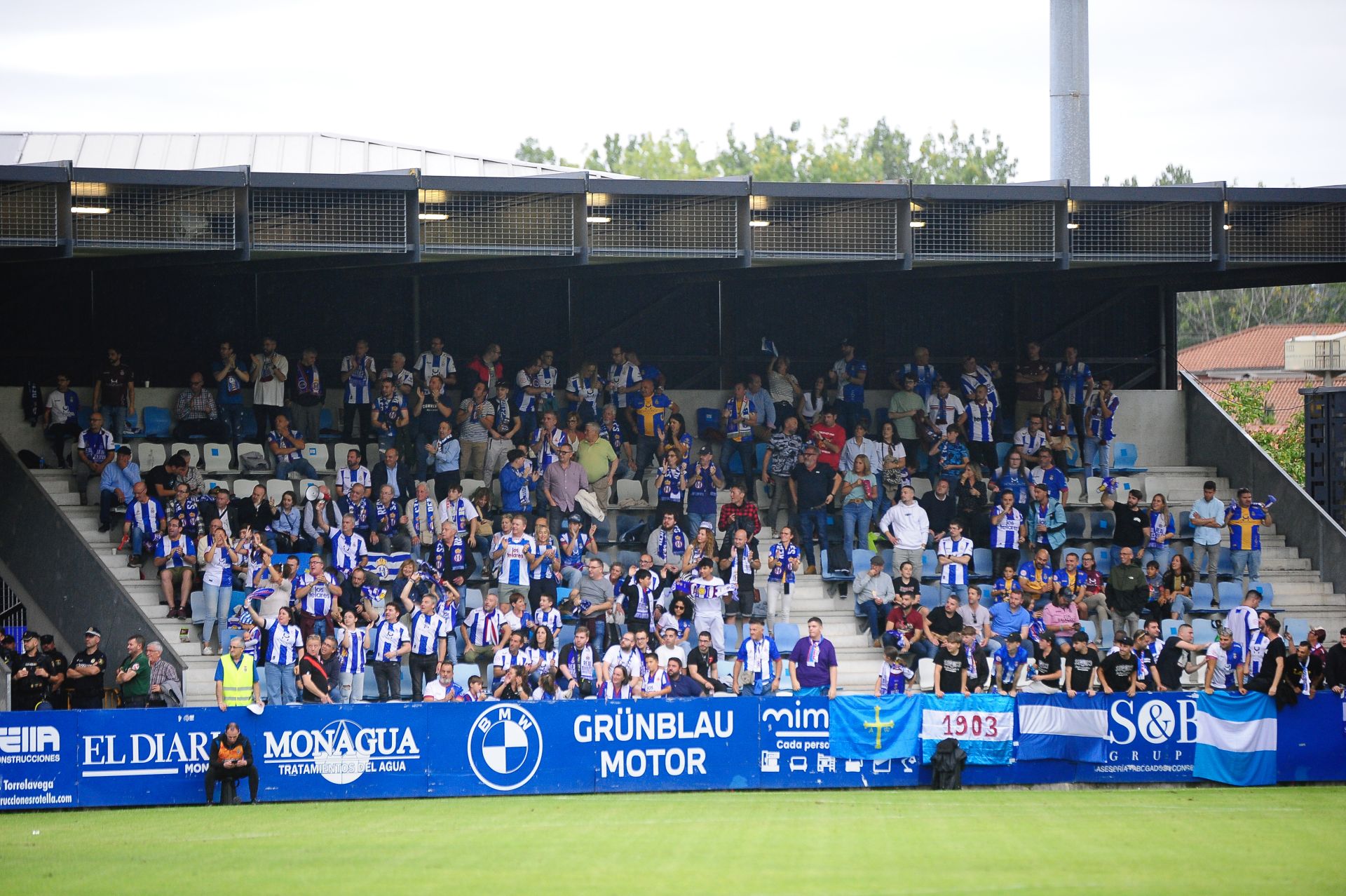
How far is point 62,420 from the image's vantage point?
77.8 feet

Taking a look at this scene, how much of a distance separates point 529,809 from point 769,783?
9.90 ft

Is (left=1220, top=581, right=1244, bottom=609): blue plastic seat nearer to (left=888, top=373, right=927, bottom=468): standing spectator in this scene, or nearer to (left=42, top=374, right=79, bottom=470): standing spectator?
(left=888, top=373, right=927, bottom=468): standing spectator

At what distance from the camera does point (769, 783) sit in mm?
18453

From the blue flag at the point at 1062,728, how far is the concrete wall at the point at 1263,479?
317 inches

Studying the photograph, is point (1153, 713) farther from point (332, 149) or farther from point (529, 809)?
point (332, 149)

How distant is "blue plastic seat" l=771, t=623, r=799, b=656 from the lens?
839 inches

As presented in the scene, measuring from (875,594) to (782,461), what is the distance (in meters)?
2.98


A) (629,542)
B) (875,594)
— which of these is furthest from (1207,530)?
(629,542)

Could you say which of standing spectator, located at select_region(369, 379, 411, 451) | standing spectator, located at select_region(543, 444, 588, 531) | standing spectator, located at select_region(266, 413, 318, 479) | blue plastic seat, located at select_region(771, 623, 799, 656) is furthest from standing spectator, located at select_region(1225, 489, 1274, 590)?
standing spectator, located at select_region(266, 413, 318, 479)

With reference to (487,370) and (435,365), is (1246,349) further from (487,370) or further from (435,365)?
(435,365)

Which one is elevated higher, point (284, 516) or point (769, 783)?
point (284, 516)

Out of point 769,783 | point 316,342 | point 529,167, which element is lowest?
point 769,783

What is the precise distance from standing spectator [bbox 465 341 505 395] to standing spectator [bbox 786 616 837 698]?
7347 millimetres

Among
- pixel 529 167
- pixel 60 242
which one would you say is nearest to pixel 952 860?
pixel 60 242
